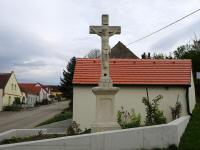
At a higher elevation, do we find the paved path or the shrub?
the shrub

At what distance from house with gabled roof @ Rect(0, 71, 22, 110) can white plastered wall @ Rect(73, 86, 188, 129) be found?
4288 centimetres

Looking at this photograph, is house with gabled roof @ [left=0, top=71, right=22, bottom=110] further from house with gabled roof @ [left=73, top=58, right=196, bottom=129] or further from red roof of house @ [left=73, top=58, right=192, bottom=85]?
house with gabled roof @ [left=73, top=58, right=196, bottom=129]

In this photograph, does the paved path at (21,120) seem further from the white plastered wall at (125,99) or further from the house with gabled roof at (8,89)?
the house with gabled roof at (8,89)

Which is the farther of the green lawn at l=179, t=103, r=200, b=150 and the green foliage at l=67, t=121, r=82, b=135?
the green foliage at l=67, t=121, r=82, b=135

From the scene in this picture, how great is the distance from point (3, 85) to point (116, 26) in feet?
174

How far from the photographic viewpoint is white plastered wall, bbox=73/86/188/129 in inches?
784

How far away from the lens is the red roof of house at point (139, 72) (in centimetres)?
2020

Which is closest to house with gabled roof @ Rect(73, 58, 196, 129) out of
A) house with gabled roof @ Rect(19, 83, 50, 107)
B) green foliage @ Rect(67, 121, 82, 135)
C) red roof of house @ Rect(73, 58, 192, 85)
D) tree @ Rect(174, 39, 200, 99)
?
red roof of house @ Rect(73, 58, 192, 85)

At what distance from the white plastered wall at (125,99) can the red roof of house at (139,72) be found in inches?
14.0

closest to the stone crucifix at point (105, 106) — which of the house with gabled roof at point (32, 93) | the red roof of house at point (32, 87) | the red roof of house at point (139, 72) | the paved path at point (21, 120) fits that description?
the red roof of house at point (139, 72)

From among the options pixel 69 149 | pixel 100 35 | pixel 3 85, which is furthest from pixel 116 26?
pixel 3 85

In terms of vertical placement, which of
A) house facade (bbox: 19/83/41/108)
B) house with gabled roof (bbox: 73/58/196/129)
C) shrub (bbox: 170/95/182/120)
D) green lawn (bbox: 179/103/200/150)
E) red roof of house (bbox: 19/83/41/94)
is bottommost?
green lawn (bbox: 179/103/200/150)

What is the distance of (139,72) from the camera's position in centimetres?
2103

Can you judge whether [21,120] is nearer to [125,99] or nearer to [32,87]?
[125,99]
